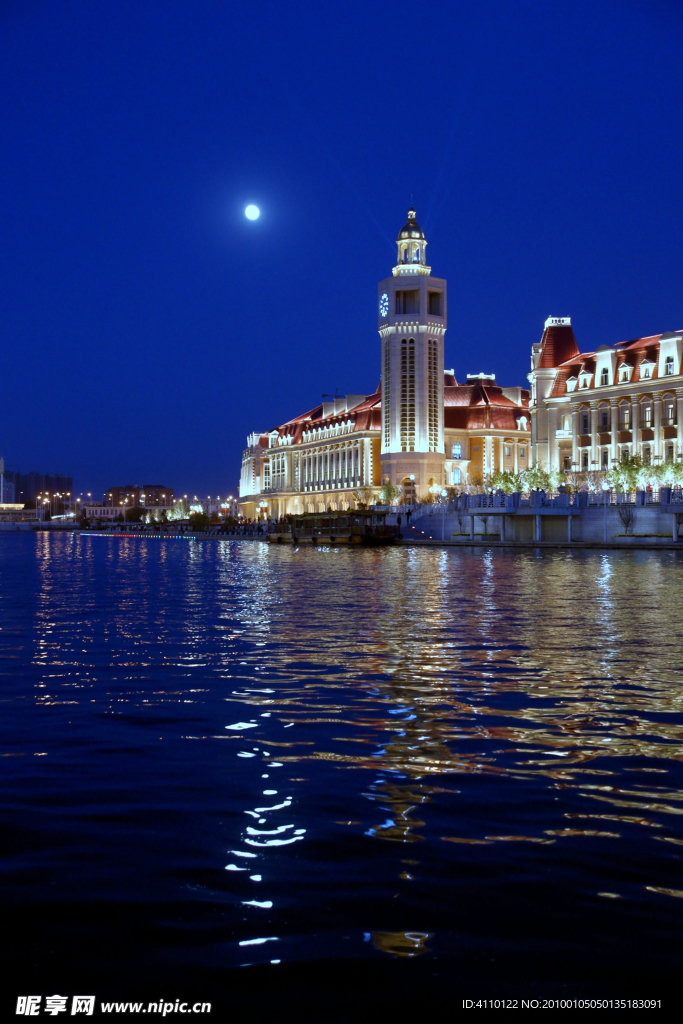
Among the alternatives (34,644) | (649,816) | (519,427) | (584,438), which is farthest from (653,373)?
(649,816)

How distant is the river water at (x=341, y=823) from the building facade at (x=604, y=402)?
80279 millimetres

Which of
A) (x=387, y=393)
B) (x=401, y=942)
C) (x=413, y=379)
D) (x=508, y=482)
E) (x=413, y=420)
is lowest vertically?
(x=401, y=942)

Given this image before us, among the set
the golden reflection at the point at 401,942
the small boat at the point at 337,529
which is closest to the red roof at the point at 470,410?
the small boat at the point at 337,529

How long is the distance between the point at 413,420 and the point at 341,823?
5317 inches

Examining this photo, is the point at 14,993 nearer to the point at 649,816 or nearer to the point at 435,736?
the point at 649,816

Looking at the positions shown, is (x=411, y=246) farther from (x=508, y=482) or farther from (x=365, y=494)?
(x=508, y=482)

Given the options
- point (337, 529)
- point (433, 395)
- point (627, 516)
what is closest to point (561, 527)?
point (627, 516)

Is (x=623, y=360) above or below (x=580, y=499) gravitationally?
above

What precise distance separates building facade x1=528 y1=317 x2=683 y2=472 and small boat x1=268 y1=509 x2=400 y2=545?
21.1m

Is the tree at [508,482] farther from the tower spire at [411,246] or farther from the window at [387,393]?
the tower spire at [411,246]

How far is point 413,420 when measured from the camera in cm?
14162

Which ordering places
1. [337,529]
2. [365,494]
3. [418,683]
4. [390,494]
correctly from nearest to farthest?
[418,683], [337,529], [390,494], [365,494]

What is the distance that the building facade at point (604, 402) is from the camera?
321ft

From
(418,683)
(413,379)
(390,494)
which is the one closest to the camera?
(418,683)
